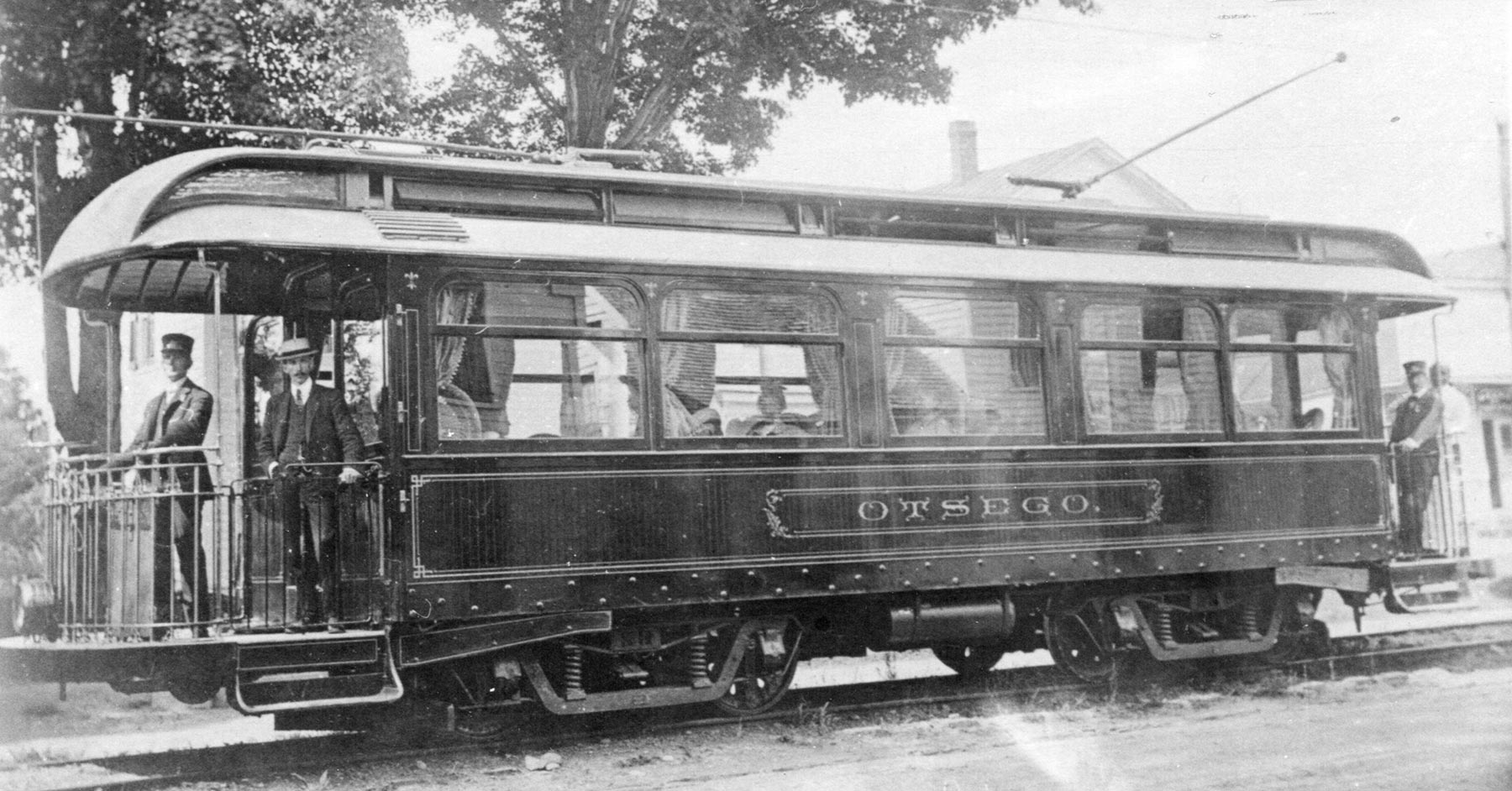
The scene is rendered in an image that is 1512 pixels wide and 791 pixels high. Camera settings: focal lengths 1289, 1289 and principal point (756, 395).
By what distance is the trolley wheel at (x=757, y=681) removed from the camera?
7.57 metres

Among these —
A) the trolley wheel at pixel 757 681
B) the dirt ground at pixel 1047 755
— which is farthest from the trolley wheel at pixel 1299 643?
the trolley wheel at pixel 757 681

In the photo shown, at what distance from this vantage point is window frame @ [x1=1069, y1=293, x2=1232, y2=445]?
825cm

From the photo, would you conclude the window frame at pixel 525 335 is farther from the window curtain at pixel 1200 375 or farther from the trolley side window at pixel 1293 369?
the trolley side window at pixel 1293 369

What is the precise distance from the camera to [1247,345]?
8.91m

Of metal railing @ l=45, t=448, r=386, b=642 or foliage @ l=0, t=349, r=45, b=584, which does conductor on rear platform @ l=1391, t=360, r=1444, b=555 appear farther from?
foliage @ l=0, t=349, r=45, b=584

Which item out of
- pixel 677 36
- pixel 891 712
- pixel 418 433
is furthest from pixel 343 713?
pixel 677 36

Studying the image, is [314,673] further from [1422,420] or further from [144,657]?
[1422,420]

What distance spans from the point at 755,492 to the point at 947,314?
1.72 meters

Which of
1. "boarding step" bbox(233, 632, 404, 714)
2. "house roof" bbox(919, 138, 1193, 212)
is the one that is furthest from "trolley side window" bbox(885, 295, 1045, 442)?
"house roof" bbox(919, 138, 1193, 212)

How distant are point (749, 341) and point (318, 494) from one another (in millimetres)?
2470

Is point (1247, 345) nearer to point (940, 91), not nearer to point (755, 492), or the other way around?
point (755, 492)

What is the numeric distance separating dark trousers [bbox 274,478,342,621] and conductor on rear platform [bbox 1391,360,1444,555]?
7.61 metres

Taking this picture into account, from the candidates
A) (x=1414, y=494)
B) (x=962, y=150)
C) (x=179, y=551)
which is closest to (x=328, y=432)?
(x=179, y=551)

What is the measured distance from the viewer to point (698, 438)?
23.5 feet
